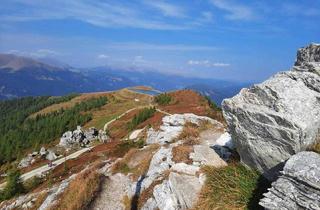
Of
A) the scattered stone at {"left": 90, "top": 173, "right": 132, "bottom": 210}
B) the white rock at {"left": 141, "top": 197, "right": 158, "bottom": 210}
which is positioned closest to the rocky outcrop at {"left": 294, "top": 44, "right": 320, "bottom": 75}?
the white rock at {"left": 141, "top": 197, "right": 158, "bottom": 210}

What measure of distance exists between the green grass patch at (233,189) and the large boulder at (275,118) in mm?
609

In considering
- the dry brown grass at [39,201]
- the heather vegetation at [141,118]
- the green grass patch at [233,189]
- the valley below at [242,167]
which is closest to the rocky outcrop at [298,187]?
the valley below at [242,167]

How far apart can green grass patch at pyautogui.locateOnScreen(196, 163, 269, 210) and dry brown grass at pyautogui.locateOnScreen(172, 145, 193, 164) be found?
13.2 feet

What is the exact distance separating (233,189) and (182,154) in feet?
25.3

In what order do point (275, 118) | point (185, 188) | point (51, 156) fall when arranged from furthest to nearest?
point (51, 156) → point (185, 188) → point (275, 118)

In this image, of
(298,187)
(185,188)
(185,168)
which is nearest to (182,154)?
(185,168)

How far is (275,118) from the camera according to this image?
712 inches

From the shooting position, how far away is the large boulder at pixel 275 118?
1767 cm

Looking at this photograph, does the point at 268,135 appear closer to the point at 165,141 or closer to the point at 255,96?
the point at 255,96

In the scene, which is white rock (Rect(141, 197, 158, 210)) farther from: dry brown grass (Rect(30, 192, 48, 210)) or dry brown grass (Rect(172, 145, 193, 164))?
dry brown grass (Rect(30, 192, 48, 210))

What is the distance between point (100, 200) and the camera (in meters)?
27.6

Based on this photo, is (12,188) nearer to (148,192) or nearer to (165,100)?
(148,192)

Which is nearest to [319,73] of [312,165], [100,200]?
[312,165]

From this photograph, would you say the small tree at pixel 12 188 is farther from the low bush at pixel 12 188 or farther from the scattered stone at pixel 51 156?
the scattered stone at pixel 51 156
